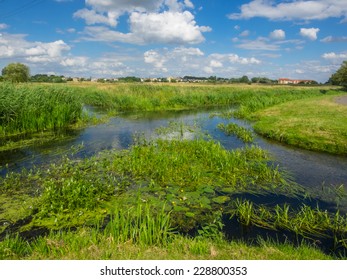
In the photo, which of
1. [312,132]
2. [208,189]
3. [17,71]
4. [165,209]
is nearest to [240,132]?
[312,132]

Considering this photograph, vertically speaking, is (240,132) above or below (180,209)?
above

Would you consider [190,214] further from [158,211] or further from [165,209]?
[158,211]

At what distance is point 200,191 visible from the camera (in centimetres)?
843

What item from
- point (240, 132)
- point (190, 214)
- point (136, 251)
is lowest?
point (190, 214)

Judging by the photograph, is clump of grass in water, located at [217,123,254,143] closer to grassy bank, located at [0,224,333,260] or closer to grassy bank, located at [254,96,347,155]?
grassy bank, located at [254,96,347,155]

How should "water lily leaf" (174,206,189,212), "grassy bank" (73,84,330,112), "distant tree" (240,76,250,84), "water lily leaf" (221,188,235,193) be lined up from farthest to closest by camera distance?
"distant tree" (240,76,250,84)
"grassy bank" (73,84,330,112)
"water lily leaf" (221,188,235,193)
"water lily leaf" (174,206,189,212)

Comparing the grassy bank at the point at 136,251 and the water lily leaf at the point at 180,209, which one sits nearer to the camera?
the grassy bank at the point at 136,251

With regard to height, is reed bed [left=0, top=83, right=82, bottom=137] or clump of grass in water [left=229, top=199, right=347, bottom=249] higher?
reed bed [left=0, top=83, right=82, bottom=137]

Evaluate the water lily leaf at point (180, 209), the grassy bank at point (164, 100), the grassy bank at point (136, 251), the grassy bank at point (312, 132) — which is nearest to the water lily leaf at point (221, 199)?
the water lily leaf at point (180, 209)

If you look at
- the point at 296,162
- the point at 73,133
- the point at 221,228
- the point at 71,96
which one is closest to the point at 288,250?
the point at 221,228

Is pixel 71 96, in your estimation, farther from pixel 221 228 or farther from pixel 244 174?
pixel 221 228

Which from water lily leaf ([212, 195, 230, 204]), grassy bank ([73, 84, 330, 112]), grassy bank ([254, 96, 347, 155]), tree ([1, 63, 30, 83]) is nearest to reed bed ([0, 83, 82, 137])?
grassy bank ([73, 84, 330, 112])

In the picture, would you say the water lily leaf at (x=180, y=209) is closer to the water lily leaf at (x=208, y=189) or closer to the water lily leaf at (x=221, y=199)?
the water lily leaf at (x=221, y=199)

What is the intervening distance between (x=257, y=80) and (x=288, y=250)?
141239 millimetres
